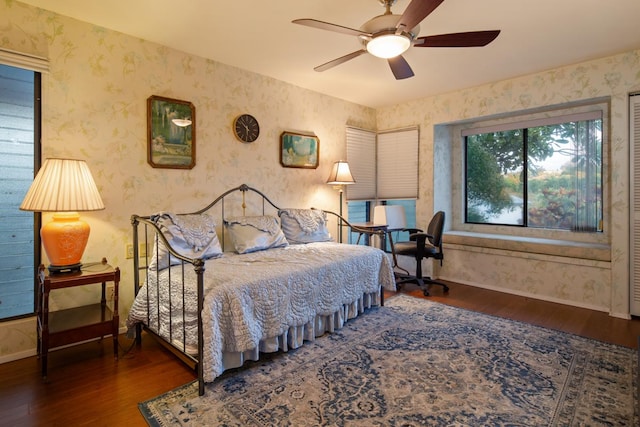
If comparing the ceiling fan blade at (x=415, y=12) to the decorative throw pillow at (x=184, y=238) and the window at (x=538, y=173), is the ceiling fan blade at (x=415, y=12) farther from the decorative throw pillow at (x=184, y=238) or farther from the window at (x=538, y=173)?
the window at (x=538, y=173)

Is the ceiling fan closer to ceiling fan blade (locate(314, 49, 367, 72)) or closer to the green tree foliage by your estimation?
ceiling fan blade (locate(314, 49, 367, 72))

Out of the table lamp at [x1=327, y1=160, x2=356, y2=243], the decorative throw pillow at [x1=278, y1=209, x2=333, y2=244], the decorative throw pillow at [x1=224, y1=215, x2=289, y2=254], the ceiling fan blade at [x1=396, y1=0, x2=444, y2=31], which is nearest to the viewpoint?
the ceiling fan blade at [x1=396, y1=0, x2=444, y2=31]

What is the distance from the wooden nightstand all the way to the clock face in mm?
1674

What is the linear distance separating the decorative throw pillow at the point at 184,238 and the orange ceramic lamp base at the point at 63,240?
1.53 feet

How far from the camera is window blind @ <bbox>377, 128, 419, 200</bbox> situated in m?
4.69

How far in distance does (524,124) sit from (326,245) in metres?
2.82

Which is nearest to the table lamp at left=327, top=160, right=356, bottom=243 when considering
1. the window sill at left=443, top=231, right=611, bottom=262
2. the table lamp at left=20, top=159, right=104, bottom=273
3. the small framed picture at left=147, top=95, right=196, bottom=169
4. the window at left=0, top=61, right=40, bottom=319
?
the window sill at left=443, top=231, right=611, bottom=262

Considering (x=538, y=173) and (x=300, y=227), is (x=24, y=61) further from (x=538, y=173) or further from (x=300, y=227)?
(x=538, y=173)

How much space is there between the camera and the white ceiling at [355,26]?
2.30 m

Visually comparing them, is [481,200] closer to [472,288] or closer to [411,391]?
[472,288]

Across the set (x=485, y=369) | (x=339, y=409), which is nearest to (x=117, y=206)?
(x=339, y=409)

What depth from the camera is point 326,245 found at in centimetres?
347

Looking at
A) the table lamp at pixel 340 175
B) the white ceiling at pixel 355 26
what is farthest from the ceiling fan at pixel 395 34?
the table lamp at pixel 340 175

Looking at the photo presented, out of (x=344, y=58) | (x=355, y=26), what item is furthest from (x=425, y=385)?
(x=355, y=26)
